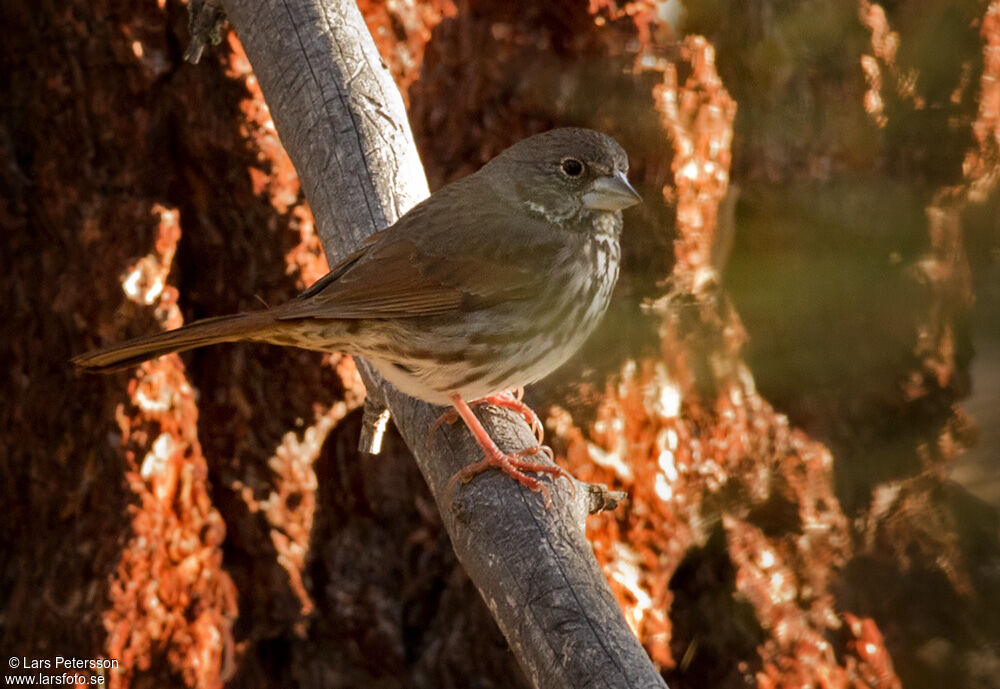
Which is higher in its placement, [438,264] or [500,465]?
[438,264]

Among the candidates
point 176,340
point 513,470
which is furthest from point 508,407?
point 176,340

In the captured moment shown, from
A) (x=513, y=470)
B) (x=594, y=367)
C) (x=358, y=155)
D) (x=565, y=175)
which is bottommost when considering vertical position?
(x=513, y=470)

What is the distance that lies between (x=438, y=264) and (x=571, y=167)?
1.47 ft

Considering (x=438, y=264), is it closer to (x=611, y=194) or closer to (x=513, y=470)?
(x=611, y=194)

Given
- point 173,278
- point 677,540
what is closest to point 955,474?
point 677,540

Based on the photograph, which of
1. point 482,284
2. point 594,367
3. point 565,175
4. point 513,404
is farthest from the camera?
point 594,367

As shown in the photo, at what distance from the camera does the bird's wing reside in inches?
112

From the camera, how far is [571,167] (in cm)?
301

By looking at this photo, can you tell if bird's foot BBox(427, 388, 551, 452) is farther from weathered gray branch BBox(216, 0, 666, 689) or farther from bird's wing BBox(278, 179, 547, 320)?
bird's wing BBox(278, 179, 547, 320)

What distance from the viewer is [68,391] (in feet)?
11.8

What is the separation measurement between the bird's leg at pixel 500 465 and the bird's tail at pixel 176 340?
21.2 inches

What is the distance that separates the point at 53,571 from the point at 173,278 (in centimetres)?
99

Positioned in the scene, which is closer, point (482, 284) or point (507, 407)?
point (482, 284)

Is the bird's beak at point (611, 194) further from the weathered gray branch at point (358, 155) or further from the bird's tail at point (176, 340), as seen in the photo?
the bird's tail at point (176, 340)
